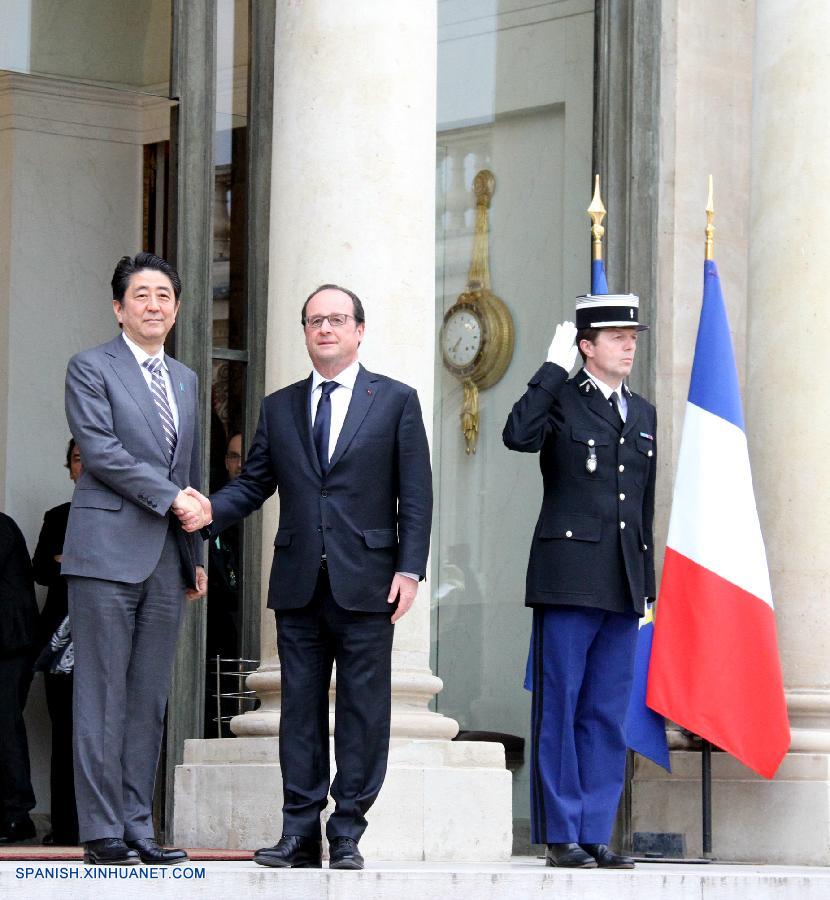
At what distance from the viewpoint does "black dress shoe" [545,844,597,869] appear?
799cm

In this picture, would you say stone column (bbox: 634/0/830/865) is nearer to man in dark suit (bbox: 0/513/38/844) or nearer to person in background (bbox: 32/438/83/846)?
person in background (bbox: 32/438/83/846)

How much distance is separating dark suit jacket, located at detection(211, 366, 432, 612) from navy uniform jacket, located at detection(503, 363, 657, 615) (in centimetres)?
70

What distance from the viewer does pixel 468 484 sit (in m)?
11.2

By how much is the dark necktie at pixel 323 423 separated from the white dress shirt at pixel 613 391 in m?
1.24

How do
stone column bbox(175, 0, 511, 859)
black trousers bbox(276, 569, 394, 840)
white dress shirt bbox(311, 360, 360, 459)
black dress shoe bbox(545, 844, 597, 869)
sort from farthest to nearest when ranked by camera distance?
stone column bbox(175, 0, 511, 859) → black dress shoe bbox(545, 844, 597, 869) → white dress shirt bbox(311, 360, 360, 459) → black trousers bbox(276, 569, 394, 840)

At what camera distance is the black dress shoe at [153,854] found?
276 inches

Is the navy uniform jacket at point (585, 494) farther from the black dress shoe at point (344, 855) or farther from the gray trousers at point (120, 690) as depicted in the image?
the gray trousers at point (120, 690)

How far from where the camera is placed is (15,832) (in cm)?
1060

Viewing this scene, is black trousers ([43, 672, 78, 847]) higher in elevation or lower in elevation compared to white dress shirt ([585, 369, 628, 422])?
lower

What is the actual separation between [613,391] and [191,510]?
195 cm

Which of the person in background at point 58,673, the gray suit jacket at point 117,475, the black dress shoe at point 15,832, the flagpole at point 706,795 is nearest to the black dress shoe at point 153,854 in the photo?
the gray suit jacket at point 117,475

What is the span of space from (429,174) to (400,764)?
245cm

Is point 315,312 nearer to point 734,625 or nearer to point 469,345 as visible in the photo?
point 734,625

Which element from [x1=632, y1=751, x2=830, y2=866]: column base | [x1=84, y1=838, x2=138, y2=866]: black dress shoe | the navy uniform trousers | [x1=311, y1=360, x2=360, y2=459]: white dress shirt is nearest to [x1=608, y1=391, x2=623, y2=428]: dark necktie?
the navy uniform trousers
